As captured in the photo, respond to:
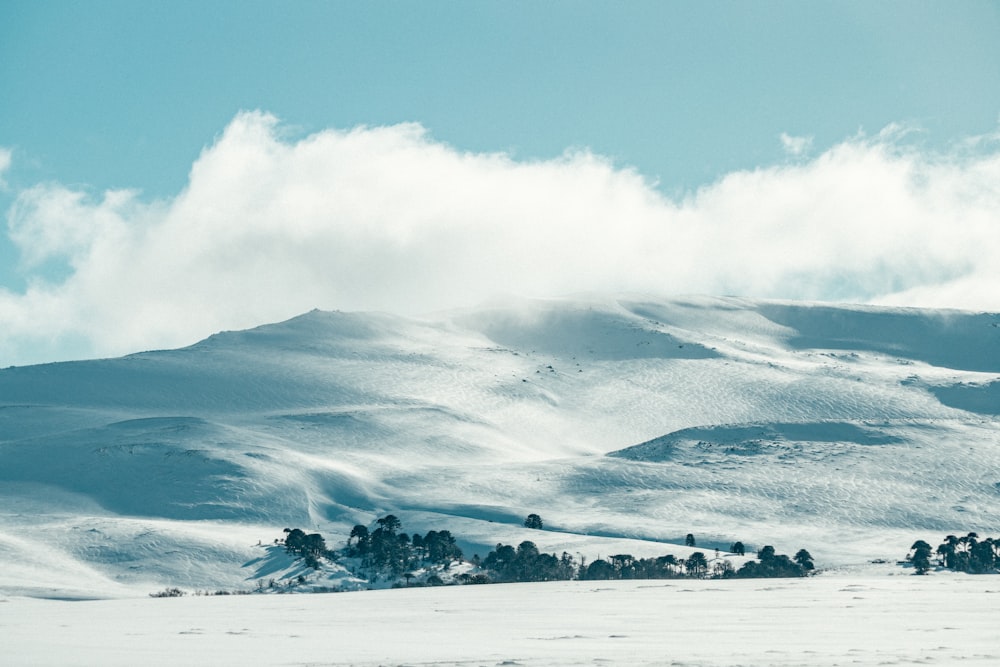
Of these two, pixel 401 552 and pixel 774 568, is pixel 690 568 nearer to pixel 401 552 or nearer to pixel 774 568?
pixel 774 568

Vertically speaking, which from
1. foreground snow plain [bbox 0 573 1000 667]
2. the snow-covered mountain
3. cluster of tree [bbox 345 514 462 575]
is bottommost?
foreground snow plain [bbox 0 573 1000 667]

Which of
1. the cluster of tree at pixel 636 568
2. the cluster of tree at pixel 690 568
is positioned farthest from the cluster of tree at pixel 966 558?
the cluster of tree at pixel 636 568

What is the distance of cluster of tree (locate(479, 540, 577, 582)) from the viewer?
63.6 metres

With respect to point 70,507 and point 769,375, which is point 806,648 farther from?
point 769,375

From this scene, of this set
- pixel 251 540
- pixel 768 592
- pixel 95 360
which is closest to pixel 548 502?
pixel 251 540

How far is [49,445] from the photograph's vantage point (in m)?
131

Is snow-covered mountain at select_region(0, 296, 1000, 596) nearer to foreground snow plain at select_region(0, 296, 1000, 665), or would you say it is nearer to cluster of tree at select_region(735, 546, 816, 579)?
foreground snow plain at select_region(0, 296, 1000, 665)

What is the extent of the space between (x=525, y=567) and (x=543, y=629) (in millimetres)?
35281

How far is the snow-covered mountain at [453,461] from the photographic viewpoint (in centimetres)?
8919

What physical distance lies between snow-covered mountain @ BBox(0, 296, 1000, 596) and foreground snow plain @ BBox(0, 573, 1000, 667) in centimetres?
3283

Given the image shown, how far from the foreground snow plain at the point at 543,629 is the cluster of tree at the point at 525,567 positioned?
61.5 feet

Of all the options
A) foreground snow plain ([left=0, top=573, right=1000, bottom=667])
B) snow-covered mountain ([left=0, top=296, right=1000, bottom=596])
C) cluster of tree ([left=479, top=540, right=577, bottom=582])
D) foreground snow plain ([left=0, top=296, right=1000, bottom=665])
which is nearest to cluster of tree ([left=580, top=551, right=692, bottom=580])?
cluster of tree ([left=479, top=540, right=577, bottom=582])

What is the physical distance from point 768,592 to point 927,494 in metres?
76.2

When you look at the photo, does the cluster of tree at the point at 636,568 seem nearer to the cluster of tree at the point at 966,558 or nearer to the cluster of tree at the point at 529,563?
the cluster of tree at the point at 529,563
